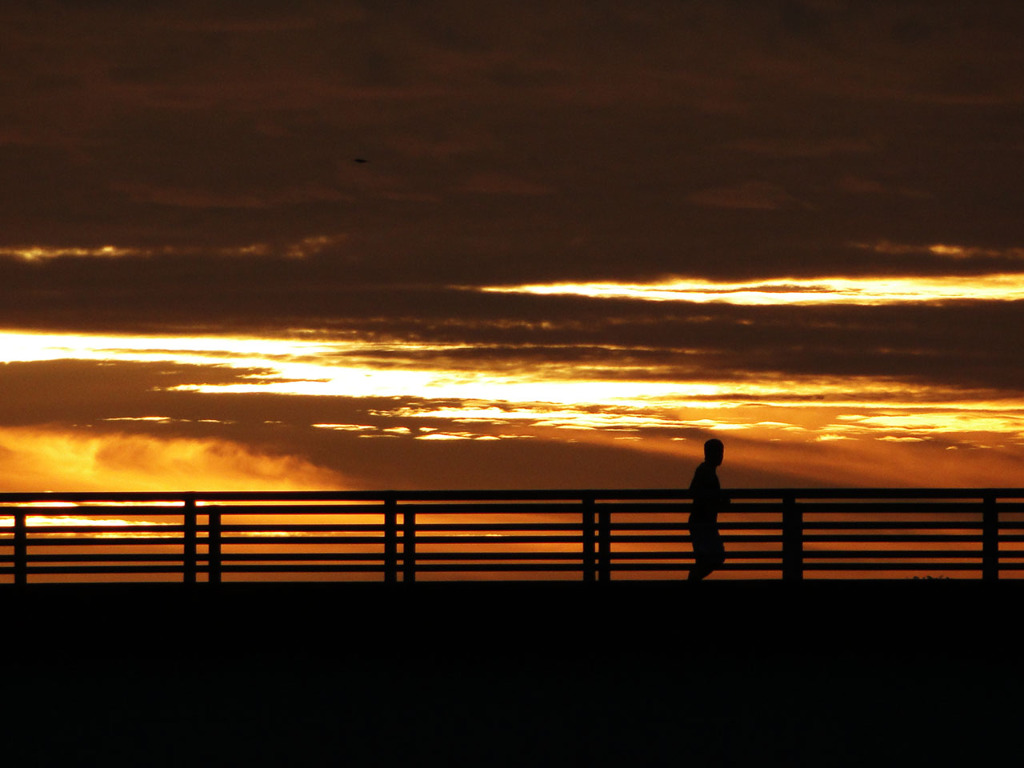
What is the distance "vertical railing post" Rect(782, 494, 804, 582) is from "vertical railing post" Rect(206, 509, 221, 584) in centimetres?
638

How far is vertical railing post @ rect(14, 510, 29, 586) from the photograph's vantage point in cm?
1924

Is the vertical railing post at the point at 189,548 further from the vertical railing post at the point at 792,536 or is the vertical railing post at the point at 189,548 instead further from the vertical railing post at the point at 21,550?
the vertical railing post at the point at 792,536

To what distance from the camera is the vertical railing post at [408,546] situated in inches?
707

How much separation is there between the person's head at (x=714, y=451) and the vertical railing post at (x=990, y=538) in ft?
10.4

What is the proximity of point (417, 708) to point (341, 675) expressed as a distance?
199cm

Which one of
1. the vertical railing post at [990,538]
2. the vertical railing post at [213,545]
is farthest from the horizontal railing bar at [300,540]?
the vertical railing post at [990,538]

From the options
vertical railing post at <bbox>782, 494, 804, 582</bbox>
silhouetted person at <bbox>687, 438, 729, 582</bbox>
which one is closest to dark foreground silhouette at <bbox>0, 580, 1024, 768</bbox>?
silhouetted person at <bbox>687, 438, 729, 582</bbox>

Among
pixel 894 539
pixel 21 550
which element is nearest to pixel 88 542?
pixel 21 550

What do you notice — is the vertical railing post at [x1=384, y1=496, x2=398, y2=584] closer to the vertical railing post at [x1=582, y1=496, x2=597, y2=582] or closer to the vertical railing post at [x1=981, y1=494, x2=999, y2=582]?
the vertical railing post at [x1=582, y1=496, x2=597, y2=582]

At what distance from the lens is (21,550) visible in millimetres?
19281

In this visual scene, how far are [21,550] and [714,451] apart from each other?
8296 millimetres

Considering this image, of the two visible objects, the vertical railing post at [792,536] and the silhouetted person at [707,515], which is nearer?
the silhouetted person at [707,515]

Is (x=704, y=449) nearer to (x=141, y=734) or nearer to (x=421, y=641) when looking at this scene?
(x=421, y=641)

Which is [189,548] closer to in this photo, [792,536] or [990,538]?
[792,536]
